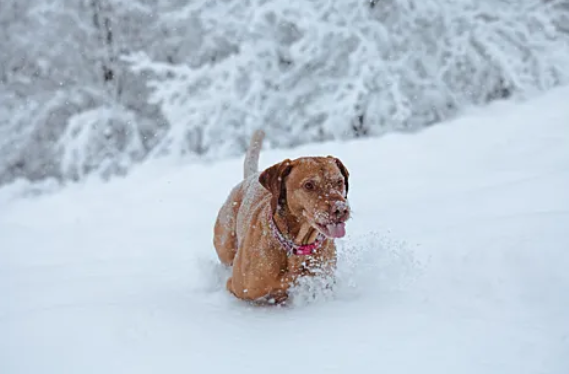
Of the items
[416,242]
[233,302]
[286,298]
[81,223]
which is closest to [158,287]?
[233,302]

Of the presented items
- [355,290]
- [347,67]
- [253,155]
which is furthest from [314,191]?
[347,67]

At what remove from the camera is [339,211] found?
2410 millimetres

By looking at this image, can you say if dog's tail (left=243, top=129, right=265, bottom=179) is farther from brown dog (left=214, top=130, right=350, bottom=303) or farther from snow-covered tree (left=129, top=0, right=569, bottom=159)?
snow-covered tree (left=129, top=0, right=569, bottom=159)

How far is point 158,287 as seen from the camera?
126 inches

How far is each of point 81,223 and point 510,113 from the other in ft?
19.7

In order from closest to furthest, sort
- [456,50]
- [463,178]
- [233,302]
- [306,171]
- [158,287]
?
[306,171] → [233,302] → [158,287] → [463,178] → [456,50]

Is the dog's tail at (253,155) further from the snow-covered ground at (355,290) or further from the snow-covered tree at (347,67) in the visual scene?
the snow-covered tree at (347,67)

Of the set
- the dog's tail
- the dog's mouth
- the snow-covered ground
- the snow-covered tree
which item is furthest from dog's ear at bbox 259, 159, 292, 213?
the snow-covered tree

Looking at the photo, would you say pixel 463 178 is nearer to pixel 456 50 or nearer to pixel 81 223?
pixel 81 223

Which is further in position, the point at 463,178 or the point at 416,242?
the point at 463,178

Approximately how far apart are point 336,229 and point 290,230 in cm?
35

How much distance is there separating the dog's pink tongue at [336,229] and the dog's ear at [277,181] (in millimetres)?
369

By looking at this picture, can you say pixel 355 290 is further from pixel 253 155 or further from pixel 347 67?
pixel 347 67

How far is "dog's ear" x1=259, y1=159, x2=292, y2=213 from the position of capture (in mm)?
2680
